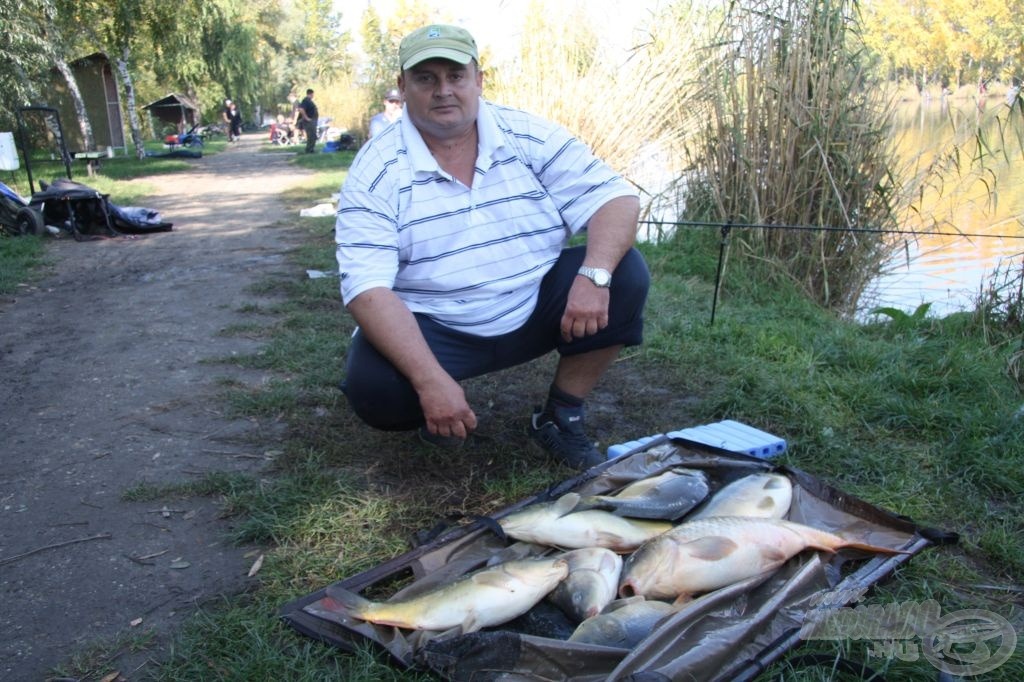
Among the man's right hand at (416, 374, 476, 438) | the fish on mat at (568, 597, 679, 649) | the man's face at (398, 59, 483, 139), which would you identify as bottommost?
the fish on mat at (568, 597, 679, 649)

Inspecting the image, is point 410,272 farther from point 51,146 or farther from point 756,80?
point 51,146

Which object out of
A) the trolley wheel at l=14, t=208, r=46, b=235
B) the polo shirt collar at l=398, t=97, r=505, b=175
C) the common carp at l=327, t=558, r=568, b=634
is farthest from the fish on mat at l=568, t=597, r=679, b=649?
the trolley wheel at l=14, t=208, r=46, b=235

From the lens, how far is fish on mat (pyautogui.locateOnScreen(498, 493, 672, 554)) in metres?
2.15

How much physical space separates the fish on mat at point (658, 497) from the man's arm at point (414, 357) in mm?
465

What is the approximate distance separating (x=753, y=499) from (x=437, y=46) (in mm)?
1688

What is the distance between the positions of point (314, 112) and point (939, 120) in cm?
2118

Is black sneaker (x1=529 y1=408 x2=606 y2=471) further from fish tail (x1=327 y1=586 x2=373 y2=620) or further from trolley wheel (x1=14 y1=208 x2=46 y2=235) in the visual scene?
trolley wheel (x1=14 y1=208 x2=46 y2=235)

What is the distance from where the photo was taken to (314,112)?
23.7 meters

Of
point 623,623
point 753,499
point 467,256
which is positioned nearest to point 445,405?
point 467,256

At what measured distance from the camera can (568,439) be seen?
2.86m

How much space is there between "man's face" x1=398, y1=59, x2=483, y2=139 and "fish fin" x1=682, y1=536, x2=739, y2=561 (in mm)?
1511

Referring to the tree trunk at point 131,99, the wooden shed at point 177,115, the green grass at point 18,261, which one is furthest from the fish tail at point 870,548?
the wooden shed at point 177,115

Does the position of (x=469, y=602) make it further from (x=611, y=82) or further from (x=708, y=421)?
(x=611, y=82)

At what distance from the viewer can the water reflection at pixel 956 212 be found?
4961mm
